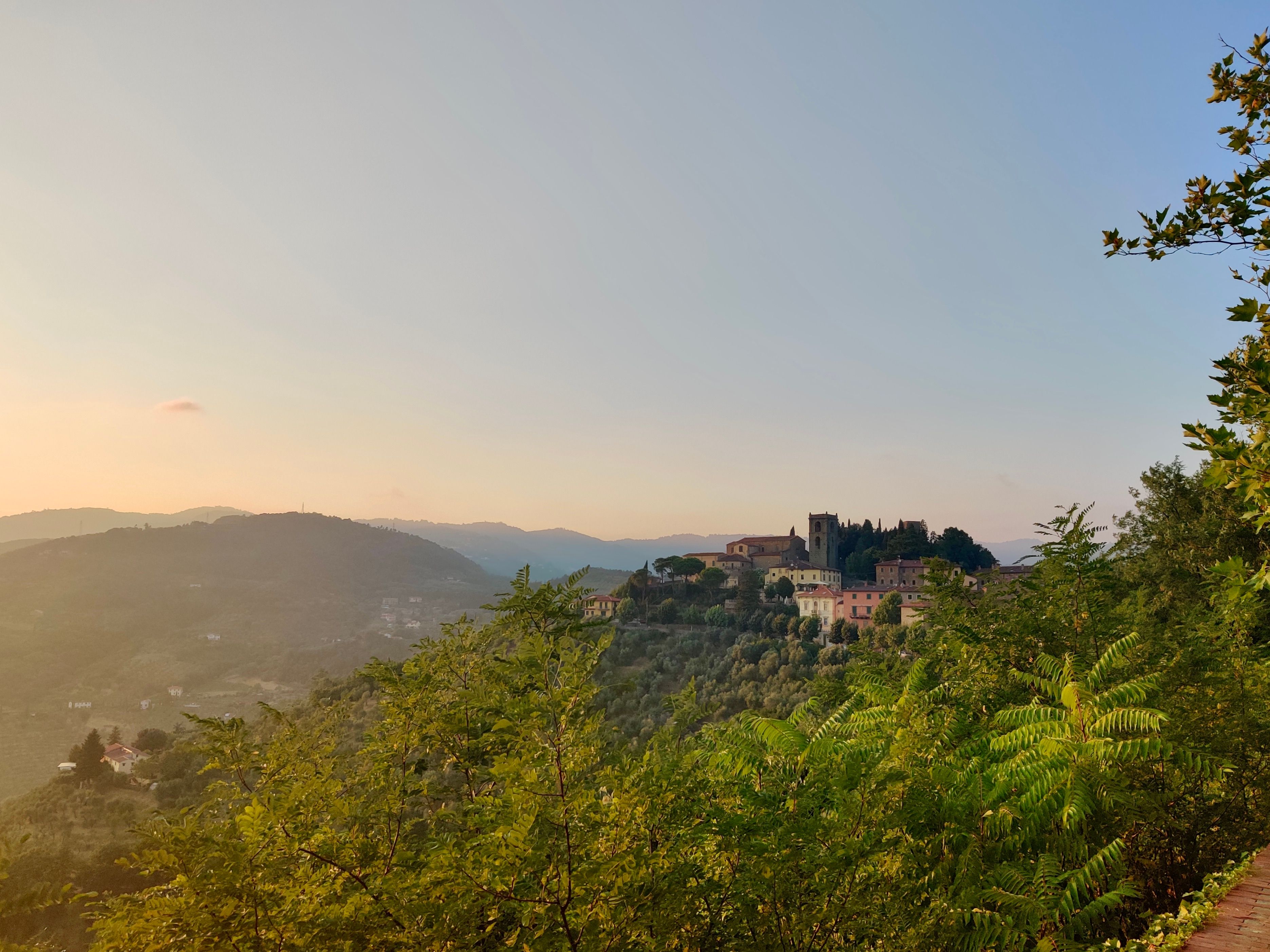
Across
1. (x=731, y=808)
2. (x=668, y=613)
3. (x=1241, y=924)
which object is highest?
(x=731, y=808)

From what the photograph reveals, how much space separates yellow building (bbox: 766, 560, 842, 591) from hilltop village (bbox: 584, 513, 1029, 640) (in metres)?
0.12

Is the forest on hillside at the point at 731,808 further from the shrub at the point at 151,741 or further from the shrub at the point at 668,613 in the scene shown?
the shrub at the point at 668,613

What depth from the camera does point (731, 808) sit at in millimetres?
3455

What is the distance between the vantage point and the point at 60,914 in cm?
2266

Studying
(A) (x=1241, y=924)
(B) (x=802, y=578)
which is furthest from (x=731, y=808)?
(B) (x=802, y=578)

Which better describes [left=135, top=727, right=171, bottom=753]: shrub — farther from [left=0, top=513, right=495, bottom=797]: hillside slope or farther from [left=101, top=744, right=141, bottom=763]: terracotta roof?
[left=0, top=513, right=495, bottom=797]: hillside slope

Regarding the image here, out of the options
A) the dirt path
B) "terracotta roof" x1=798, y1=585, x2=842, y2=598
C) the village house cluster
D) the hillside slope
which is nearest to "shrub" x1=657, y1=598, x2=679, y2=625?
the village house cluster

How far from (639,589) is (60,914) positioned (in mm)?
56878

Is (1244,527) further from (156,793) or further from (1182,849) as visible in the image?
(156,793)

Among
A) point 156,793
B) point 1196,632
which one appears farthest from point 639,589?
point 1196,632

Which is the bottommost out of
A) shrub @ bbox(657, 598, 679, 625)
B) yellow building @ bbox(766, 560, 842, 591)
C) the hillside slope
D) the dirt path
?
the hillside slope

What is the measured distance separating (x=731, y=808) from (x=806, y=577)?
78.6 m

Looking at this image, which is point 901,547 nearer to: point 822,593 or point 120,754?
point 822,593

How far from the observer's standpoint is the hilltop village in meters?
66.8
